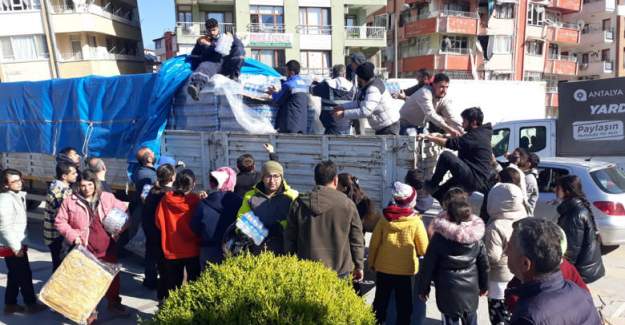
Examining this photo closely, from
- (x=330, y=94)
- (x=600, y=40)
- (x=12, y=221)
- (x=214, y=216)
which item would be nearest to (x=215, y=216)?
(x=214, y=216)

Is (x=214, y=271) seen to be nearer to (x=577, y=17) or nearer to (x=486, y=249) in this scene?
(x=486, y=249)

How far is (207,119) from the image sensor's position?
623 centimetres

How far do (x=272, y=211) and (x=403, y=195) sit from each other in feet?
3.52

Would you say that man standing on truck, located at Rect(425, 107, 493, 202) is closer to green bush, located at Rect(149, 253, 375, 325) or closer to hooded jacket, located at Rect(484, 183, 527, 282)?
hooded jacket, located at Rect(484, 183, 527, 282)

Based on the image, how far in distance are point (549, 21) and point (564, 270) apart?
1686 inches

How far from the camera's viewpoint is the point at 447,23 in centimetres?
3334

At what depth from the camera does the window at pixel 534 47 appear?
3747 cm

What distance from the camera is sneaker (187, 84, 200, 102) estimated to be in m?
6.12

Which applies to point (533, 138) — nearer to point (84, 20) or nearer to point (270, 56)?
point (270, 56)

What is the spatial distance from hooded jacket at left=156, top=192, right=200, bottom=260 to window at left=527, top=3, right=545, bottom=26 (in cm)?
3963

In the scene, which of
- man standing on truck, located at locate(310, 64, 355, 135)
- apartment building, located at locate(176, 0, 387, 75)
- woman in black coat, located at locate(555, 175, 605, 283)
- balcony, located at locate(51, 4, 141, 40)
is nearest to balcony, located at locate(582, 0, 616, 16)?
apartment building, located at locate(176, 0, 387, 75)

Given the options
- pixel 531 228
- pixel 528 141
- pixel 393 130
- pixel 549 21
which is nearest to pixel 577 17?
pixel 549 21

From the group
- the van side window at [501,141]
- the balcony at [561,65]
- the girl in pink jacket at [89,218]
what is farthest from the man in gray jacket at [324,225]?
the balcony at [561,65]

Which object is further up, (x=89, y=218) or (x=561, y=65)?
(x=561, y=65)
